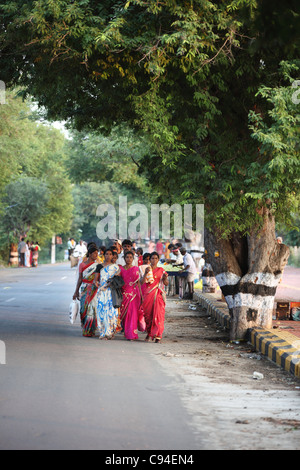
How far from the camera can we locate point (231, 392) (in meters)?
9.00

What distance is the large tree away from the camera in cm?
1138

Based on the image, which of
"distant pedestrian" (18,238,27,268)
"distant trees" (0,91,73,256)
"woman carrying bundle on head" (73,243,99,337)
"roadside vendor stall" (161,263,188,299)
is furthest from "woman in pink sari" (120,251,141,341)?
"distant pedestrian" (18,238,27,268)

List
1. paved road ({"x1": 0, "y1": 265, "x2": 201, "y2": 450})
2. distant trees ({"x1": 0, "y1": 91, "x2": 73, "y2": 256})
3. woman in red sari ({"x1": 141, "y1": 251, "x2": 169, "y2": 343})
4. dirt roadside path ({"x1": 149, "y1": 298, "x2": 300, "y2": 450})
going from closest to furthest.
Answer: paved road ({"x1": 0, "y1": 265, "x2": 201, "y2": 450}), dirt roadside path ({"x1": 149, "y1": 298, "x2": 300, "y2": 450}), woman in red sari ({"x1": 141, "y1": 251, "x2": 169, "y2": 343}), distant trees ({"x1": 0, "y1": 91, "x2": 73, "y2": 256})

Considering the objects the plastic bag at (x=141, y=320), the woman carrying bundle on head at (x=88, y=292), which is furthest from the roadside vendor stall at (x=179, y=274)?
the plastic bag at (x=141, y=320)

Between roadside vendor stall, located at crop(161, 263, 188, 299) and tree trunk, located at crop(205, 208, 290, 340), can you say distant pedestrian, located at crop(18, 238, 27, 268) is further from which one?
tree trunk, located at crop(205, 208, 290, 340)

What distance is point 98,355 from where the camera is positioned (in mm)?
11766

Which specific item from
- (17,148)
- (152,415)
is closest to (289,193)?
(152,415)

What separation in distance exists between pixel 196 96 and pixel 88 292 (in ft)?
14.7

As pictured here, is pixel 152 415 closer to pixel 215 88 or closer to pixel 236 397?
pixel 236 397

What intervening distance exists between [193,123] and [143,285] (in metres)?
3.33

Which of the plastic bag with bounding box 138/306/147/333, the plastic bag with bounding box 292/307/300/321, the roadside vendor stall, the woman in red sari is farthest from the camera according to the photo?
the roadside vendor stall

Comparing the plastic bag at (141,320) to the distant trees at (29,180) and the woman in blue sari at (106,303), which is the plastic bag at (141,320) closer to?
the woman in blue sari at (106,303)

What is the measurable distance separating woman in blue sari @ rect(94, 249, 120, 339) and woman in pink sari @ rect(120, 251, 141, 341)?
175 mm

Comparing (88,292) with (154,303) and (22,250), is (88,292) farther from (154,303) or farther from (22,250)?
(22,250)
